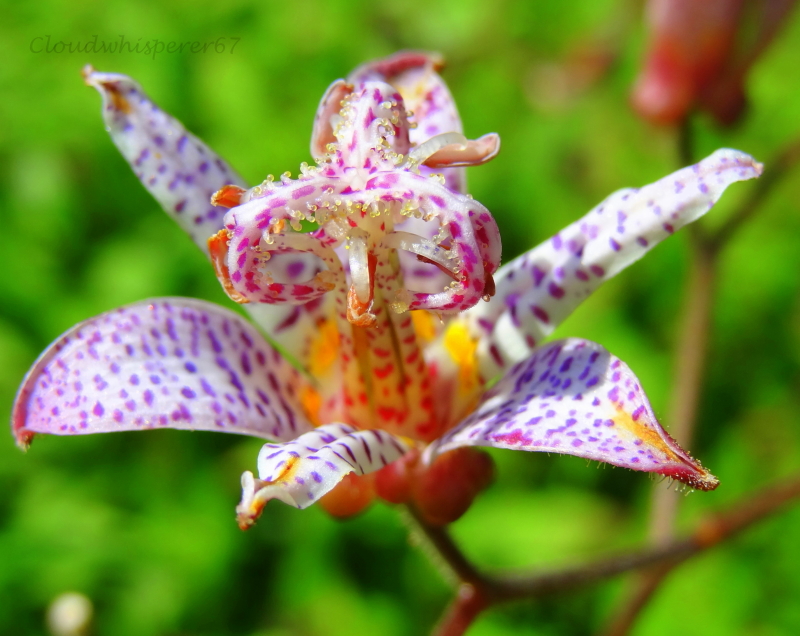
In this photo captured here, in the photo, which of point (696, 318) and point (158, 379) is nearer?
point (158, 379)

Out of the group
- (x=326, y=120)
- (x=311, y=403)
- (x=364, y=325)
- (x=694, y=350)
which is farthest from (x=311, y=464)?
(x=694, y=350)

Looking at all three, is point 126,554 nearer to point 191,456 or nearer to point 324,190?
point 191,456

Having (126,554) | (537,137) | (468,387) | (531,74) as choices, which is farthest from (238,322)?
(531,74)

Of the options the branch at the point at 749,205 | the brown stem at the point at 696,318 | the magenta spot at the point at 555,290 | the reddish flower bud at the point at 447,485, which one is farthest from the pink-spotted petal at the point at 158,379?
the branch at the point at 749,205

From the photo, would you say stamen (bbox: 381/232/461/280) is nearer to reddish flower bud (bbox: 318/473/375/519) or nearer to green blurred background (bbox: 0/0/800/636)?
reddish flower bud (bbox: 318/473/375/519)

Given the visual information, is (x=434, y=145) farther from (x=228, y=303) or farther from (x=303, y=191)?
(x=228, y=303)
